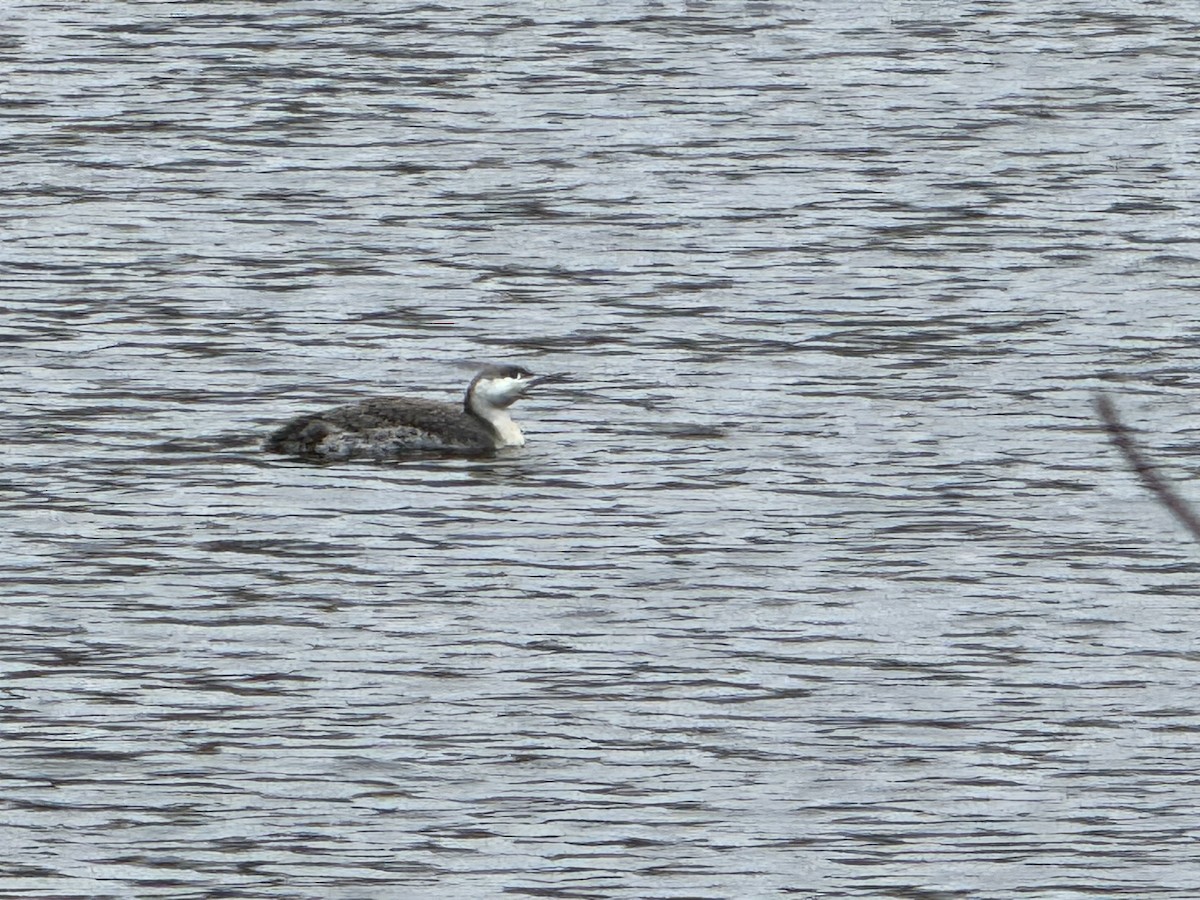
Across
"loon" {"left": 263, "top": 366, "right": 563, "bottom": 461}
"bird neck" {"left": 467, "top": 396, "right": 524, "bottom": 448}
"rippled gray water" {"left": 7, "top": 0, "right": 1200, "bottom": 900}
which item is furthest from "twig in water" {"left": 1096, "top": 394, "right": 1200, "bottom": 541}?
"bird neck" {"left": 467, "top": 396, "right": 524, "bottom": 448}

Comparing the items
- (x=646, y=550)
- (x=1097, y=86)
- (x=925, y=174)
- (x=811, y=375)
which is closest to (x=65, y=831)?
(x=646, y=550)

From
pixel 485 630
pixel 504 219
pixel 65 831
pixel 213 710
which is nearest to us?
pixel 65 831

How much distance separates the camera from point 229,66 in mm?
38656

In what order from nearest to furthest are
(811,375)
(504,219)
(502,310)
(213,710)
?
(213,710)
(811,375)
(502,310)
(504,219)

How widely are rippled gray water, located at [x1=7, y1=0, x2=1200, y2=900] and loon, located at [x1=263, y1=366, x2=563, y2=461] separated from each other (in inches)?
7.5

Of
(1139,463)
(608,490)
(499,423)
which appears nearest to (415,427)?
(499,423)

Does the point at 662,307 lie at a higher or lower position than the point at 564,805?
lower

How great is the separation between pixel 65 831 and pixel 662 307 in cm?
1307

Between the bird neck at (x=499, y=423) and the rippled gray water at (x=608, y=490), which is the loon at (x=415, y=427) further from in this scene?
the rippled gray water at (x=608, y=490)

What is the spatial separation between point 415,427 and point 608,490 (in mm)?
2059

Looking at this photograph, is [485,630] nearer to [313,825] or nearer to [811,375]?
[313,825]

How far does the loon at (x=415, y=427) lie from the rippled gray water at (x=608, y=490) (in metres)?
0.19

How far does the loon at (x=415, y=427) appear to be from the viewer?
68.2 ft

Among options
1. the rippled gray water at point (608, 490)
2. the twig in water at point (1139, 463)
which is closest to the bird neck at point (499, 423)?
the rippled gray water at point (608, 490)
